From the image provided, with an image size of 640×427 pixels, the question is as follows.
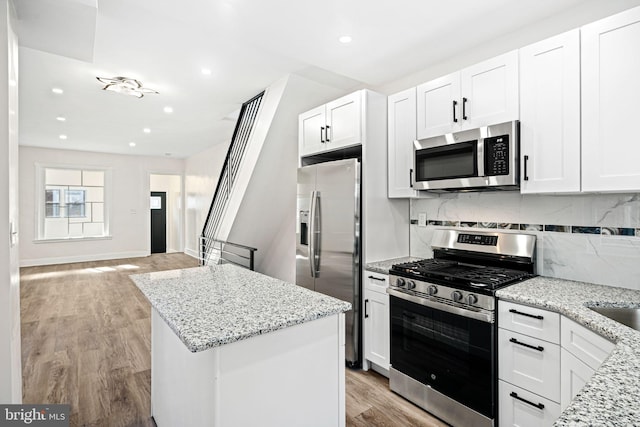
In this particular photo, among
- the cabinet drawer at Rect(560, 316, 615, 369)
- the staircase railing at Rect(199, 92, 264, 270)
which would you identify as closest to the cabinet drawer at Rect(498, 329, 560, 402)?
the cabinet drawer at Rect(560, 316, 615, 369)

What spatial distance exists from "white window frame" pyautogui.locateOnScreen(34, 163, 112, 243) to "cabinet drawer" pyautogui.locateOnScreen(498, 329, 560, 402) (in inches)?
361

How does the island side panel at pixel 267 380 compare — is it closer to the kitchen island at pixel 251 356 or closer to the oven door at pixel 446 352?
the kitchen island at pixel 251 356

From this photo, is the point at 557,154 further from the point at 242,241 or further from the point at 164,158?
the point at 164,158

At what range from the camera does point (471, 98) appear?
2.35 metres

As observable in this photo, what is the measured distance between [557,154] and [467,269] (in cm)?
91

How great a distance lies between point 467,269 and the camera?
2.37 meters

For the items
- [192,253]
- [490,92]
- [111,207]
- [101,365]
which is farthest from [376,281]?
[111,207]

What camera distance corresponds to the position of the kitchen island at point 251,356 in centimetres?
121

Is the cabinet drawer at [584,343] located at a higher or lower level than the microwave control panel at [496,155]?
lower

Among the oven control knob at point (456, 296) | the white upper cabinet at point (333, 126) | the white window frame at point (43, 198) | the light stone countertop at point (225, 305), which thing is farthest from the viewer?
the white window frame at point (43, 198)

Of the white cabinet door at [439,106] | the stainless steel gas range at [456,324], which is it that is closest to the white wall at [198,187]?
the white cabinet door at [439,106]

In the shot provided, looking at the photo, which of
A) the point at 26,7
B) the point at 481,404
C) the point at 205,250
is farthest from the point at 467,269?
the point at 205,250

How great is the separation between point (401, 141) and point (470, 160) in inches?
26.0

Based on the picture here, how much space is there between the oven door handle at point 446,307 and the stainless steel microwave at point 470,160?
0.82 m
